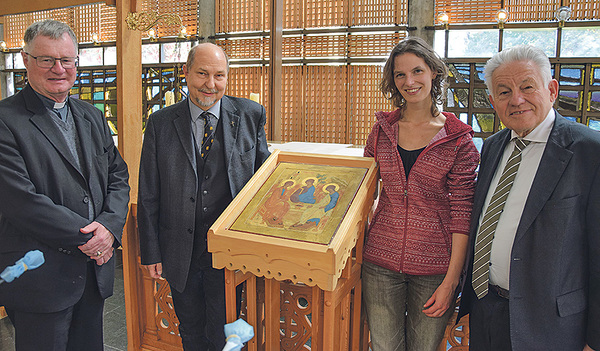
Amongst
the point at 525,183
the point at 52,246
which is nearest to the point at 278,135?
the point at 52,246

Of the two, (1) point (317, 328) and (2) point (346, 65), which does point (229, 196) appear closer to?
(1) point (317, 328)

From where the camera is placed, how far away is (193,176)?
187 cm

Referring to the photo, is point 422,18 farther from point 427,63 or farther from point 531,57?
point 531,57

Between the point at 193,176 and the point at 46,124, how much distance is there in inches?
23.8

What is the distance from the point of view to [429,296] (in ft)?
5.38

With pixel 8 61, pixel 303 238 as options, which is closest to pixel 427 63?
pixel 303 238

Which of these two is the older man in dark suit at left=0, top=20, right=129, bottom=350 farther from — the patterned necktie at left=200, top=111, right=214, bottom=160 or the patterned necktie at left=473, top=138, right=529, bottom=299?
the patterned necktie at left=473, top=138, right=529, bottom=299

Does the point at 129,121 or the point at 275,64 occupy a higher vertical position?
the point at 275,64

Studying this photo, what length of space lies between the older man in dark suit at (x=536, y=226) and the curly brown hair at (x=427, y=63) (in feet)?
0.70

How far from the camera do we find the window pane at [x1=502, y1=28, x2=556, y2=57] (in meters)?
7.23

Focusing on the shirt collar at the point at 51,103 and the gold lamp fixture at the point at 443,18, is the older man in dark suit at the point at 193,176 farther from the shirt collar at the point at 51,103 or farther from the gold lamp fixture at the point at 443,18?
the gold lamp fixture at the point at 443,18

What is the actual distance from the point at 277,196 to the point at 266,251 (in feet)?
0.99

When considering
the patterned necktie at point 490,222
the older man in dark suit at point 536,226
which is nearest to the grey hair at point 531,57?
the older man in dark suit at point 536,226

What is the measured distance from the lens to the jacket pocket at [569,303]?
4.28 feet
